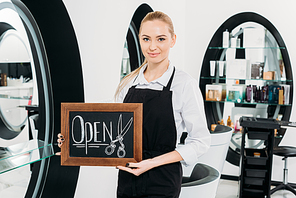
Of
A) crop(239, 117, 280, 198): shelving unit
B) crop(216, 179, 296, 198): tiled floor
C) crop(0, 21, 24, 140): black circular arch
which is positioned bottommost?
crop(216, 179, 296, 198): tiled floor

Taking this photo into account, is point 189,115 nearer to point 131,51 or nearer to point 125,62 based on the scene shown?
point 125,62

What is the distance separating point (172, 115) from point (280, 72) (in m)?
3.74

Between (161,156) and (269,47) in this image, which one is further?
(269,47)

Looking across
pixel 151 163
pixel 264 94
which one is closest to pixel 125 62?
pixel 264 94

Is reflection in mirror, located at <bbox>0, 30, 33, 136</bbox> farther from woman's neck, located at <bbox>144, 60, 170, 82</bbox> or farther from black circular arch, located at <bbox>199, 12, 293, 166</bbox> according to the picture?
black circular arch, located at <bbox>199, 12, 293, 166</bbox>

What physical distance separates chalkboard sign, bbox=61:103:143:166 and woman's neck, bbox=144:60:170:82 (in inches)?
10.1

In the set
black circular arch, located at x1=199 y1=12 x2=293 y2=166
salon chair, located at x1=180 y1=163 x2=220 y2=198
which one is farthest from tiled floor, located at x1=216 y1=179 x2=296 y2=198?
salon chair, located at x1=180 y1=163 x2=220 y2=198

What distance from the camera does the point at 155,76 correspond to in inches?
57.2

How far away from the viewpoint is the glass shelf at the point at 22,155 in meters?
1.26

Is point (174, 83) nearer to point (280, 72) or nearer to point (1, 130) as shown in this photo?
point (1, 130)

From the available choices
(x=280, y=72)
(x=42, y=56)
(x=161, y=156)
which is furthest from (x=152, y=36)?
(x=280, y=72)

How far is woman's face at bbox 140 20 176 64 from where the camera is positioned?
1312mm

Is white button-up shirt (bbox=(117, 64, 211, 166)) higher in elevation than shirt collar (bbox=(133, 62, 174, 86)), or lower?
lower

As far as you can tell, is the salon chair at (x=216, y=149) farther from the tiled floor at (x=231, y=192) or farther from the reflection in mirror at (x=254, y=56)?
the reflection in mirror at (x=254, y=56)
